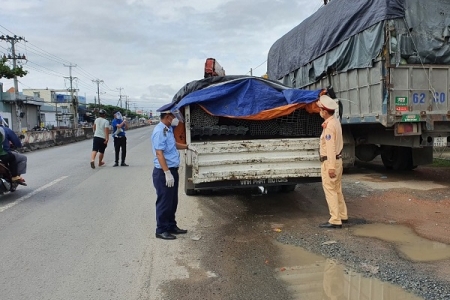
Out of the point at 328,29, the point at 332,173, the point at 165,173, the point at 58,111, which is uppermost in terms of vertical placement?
the point at 58,111

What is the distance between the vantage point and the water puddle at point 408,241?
434cm

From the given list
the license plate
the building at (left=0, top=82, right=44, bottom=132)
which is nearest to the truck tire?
the license plate

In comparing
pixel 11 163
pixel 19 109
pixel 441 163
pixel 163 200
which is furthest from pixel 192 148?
pixel 19 109

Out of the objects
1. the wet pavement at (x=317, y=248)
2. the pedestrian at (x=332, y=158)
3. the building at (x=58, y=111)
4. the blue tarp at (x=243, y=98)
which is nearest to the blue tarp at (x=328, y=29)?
the blue tarp at (x=243, y=98)

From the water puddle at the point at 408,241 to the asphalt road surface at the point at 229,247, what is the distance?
1 centimetres

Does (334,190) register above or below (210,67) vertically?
below

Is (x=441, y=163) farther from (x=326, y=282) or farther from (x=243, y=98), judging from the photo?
(x=326, y=282)

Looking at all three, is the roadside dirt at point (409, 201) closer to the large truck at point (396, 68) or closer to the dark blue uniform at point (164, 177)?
the large truck at point (396, 68)

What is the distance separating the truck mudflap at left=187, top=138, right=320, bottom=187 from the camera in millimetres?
5613

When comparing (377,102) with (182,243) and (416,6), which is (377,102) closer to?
(416,6)

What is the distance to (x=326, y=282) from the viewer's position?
3707mm

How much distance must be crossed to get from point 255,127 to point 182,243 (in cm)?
250

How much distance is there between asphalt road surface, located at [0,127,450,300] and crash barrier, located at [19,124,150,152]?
13964mm

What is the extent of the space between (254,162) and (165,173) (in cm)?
142
